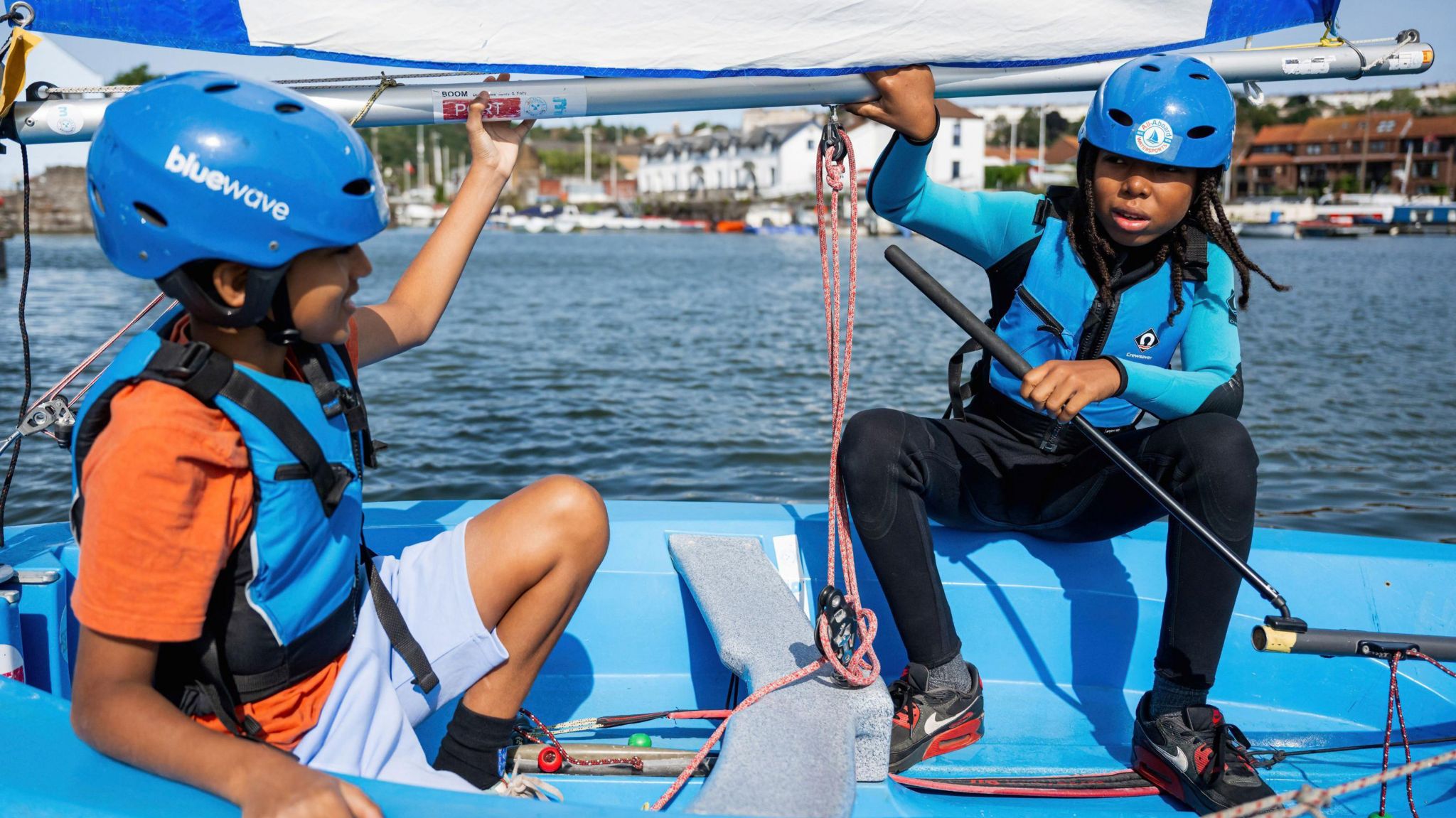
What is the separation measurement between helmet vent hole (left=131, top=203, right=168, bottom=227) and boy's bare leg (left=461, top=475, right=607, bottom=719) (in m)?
0.78

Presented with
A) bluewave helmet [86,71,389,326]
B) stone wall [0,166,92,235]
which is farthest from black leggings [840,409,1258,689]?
stone wall [0,166,92,235]

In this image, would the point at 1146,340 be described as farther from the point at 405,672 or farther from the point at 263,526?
the point at 263,526

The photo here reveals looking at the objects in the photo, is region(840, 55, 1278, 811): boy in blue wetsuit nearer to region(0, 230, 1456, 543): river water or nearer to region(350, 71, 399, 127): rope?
region(350, 71, 399, 127): rope

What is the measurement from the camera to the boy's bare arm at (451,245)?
233cm

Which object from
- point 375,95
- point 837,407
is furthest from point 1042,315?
point 375,95

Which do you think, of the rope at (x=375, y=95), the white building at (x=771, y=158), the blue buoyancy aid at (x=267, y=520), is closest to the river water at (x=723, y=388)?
the rope at (x=375, y=95)

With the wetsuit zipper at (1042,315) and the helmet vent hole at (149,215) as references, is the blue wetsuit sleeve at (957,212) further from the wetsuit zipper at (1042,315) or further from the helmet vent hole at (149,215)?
the helmet vent hole at (149,215)

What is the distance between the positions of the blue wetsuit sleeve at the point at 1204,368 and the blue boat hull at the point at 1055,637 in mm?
610

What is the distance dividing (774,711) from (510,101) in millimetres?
1440

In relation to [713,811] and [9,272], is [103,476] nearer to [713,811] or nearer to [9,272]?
[713,811]

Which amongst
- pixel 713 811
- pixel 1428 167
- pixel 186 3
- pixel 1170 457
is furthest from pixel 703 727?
pixel 1428 167

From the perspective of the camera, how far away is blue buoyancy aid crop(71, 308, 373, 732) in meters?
1.62

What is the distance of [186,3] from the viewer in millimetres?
2240

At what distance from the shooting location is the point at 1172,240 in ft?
9.03
